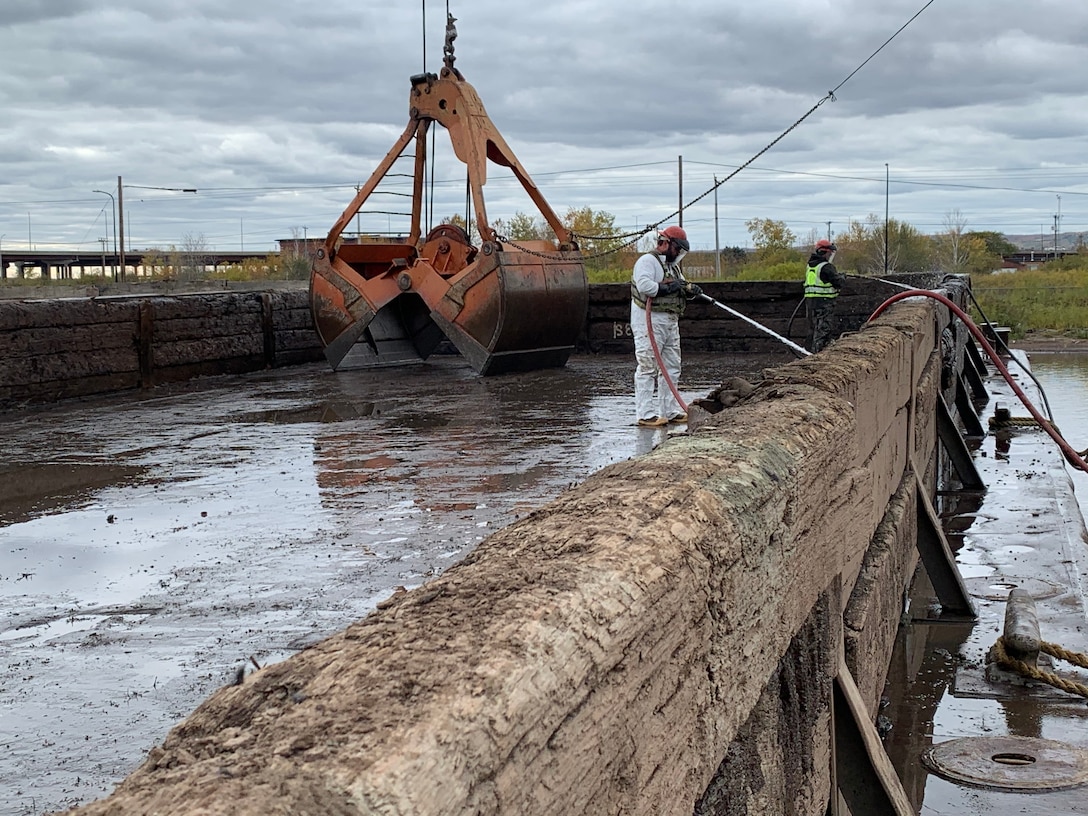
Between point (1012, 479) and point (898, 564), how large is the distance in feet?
23.8

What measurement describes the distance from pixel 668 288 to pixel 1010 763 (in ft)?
24.4

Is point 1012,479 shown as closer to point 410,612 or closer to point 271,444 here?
point 271,444

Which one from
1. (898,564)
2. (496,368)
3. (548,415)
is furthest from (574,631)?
(496,368)

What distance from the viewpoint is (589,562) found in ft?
8.02

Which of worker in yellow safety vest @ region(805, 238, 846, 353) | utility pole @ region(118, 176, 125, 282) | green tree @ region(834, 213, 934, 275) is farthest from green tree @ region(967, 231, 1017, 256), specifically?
→ worker in yellow safety vest @ region(805, 238, 846, 353)

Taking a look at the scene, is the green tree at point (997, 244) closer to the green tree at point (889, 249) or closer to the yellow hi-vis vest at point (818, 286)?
the green tree at point (889, 249)

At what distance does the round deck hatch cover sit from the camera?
5352 millimetres

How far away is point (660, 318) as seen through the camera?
12.9 m

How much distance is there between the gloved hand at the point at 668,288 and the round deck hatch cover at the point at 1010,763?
707cm

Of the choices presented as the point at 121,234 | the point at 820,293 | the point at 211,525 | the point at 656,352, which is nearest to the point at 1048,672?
the point at 211,525

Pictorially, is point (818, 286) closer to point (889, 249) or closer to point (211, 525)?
point (211, 525)

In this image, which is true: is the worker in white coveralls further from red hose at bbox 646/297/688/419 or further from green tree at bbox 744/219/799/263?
green tree at bbox 744/219/799/263

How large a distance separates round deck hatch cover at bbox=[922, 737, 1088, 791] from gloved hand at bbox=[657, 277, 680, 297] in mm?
7071

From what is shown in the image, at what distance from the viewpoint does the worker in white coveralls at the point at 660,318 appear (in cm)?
1253
